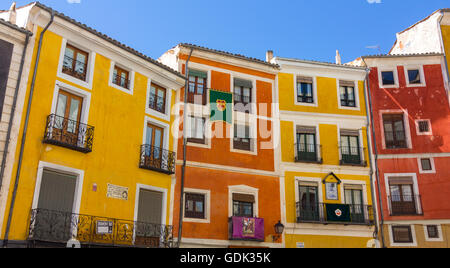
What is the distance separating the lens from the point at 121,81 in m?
18.5

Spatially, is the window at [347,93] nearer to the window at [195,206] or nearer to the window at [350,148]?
the window at [350,148]

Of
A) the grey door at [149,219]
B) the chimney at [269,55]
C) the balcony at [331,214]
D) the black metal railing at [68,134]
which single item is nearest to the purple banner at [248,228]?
the balcony at [331,214]

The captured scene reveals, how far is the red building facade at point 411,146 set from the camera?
837 inches

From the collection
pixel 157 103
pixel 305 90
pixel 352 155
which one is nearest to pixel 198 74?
pixel 157 103

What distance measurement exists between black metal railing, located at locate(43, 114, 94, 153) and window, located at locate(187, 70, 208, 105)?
237 inches

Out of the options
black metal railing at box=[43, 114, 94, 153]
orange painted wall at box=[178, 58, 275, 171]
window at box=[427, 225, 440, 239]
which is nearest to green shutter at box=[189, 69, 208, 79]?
orange painted wall at box=[178, 58, 275, 171]

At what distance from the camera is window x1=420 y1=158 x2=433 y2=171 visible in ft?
72.8

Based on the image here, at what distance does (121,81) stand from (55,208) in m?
6.10

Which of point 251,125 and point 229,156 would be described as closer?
point 229,156

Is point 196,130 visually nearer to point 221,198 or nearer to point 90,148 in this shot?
point 221,198

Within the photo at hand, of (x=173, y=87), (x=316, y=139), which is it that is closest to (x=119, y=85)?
(x=173, y=87)

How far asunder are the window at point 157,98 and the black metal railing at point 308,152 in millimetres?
6976

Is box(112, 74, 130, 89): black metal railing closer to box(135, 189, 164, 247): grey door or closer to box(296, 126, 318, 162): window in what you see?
box(135, 189, 164, 247): grey door

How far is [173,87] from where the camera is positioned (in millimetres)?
20500
